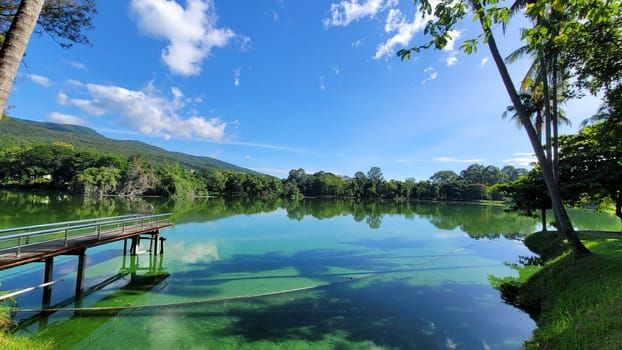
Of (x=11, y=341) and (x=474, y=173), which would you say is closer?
(x=11, y=341)

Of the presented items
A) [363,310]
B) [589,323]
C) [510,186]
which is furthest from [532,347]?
[510,186]

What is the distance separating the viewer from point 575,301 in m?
5.68

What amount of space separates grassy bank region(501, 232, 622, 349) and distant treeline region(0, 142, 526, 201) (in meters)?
37.5

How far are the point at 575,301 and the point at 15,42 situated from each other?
32.4 ft

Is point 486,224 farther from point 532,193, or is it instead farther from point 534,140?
point 534,140

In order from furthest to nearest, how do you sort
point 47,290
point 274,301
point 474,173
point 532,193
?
point 474,173, point 532,193, point 274,301, point 47,290

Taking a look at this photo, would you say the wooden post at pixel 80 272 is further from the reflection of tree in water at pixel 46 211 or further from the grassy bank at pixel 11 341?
the reflection of tree in water at pixel 46 211

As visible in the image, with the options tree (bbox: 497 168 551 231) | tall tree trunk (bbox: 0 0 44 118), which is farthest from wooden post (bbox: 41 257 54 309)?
tree (bbox: 497 168 551 231)

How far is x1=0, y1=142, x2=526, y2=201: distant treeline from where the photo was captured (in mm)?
60094

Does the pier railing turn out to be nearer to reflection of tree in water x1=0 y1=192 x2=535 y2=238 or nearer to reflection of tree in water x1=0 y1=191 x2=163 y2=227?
reflection of tree in water x1=0 y1=192 x2=535 y2=238

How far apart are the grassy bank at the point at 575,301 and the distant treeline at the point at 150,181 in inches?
1477

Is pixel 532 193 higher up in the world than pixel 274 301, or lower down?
higher up

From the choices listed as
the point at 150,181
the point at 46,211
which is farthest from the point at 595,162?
the point at 150,181

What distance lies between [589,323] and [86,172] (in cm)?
7471
